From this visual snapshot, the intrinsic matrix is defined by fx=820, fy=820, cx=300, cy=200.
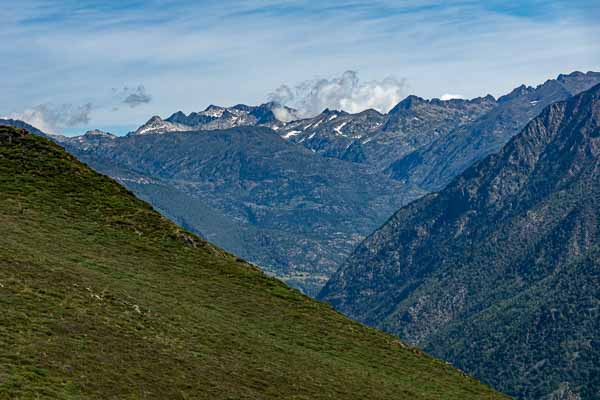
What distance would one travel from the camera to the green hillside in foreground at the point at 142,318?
218ft

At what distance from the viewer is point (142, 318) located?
8369cm

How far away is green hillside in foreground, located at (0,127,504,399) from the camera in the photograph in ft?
218

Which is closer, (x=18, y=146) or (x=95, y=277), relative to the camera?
(x=95, y=277)

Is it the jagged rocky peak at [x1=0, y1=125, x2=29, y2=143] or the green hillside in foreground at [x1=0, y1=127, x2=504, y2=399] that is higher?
the jagged rocky peak at [x1=0, y1=125, x2=29, y2=143]

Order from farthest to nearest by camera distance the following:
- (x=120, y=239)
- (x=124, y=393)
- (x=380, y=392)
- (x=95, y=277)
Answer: (x=120, y=239)
(x=95, y=277)
(x=380, y=392)
(x=124, y=393)

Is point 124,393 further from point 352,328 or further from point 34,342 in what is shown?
point 352,328

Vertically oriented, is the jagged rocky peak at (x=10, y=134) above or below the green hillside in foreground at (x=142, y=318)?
above

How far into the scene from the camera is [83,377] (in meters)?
62.1

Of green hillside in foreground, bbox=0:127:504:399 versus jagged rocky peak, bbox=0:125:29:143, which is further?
jagged rocky peak, bbox=0:125:29:143

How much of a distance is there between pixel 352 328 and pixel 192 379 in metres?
48.1

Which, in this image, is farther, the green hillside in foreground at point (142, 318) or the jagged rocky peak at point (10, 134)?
the jagged rocky peak at point (10, 134)

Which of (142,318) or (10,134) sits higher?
(10,134)

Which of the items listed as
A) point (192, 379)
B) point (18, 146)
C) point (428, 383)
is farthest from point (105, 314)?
point (18, 146)

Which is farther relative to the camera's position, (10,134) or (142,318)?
(10,134)
